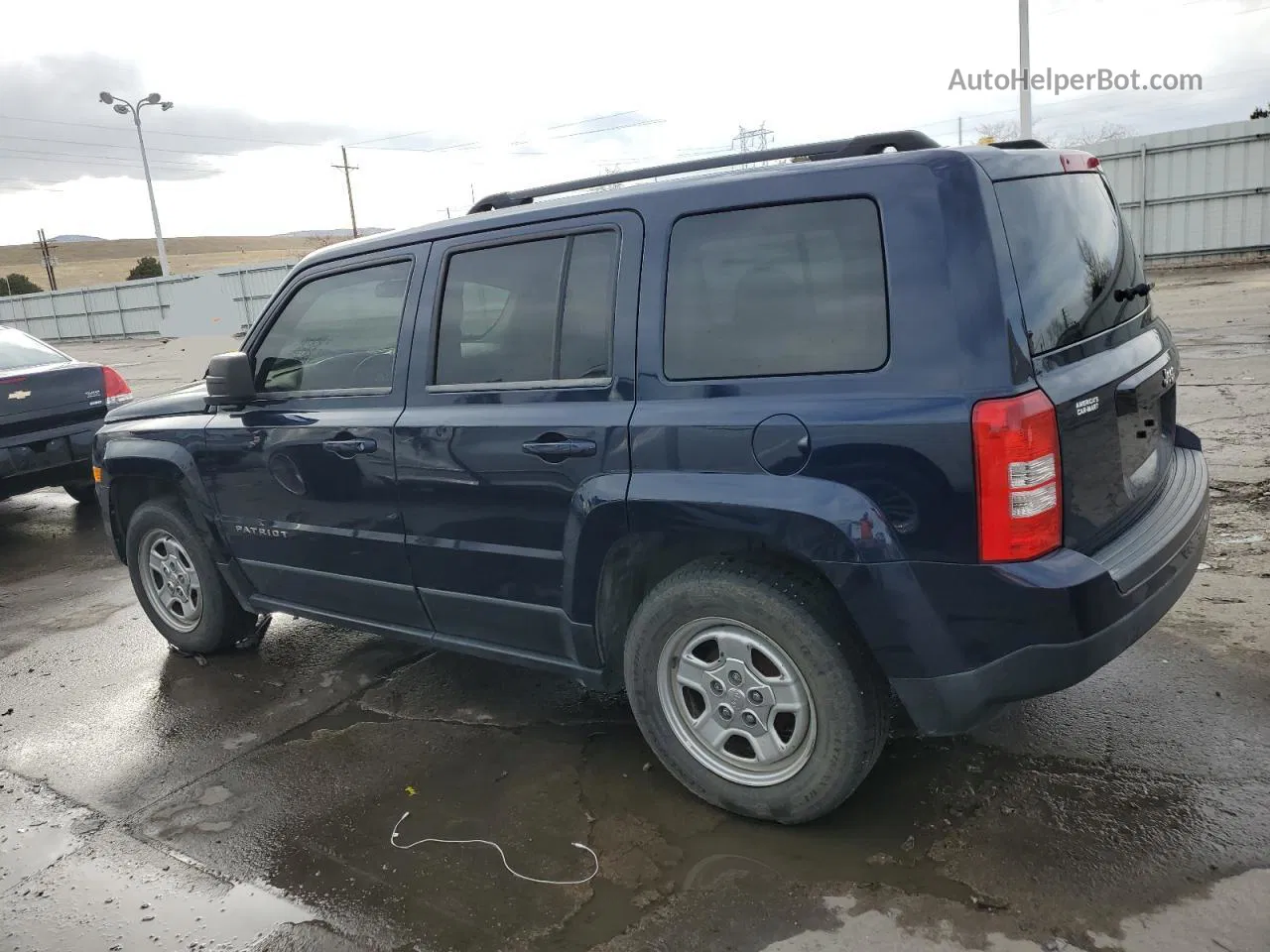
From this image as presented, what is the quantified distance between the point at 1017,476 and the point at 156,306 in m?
39.1

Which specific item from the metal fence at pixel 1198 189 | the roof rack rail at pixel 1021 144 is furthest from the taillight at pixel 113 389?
the metal fence at pixel 1198 189

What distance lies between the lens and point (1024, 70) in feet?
72.0

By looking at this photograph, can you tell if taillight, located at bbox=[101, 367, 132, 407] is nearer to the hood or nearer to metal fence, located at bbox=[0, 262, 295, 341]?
the hood

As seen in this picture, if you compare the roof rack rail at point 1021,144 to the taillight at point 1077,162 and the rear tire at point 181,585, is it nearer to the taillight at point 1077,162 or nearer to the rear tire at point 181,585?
the taillight at point 1077,162

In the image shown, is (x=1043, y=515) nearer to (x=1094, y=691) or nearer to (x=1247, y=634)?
(x=1094, y=691)

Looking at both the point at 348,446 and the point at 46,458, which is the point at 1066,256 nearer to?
the point at 348,446

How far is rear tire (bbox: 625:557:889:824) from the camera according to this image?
2725 millimetres

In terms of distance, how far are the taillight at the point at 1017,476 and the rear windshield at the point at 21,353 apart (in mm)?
7837

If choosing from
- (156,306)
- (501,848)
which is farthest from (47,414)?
(156,306)

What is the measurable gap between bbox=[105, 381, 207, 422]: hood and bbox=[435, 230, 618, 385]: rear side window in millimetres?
1600

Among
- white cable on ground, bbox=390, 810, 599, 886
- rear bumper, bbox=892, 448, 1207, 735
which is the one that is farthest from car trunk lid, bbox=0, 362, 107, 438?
rear bumper, bbox=892, 448, 1207, 735

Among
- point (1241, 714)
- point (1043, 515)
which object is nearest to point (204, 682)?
point (1043, 515)

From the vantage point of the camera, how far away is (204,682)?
15.0 feet

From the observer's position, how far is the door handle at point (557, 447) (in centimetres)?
303
